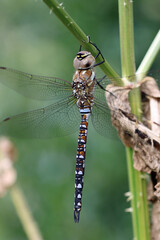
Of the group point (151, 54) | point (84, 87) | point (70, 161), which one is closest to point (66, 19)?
point (151, 54)

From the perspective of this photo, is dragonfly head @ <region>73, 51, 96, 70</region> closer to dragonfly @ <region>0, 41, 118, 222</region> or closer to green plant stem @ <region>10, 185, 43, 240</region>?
dragonfly @ <region>0, 41, 118, 222</region>

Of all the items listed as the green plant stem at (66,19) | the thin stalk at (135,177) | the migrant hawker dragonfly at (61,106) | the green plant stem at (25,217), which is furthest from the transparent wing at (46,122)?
the green plant stem at (66,19)

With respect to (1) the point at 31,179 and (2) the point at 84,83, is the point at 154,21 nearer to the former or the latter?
(2) the point at 84,83

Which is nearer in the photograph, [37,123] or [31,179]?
[37,123]

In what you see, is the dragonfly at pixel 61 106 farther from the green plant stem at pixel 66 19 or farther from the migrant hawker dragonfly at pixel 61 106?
the green plant stem at pixel 66 19

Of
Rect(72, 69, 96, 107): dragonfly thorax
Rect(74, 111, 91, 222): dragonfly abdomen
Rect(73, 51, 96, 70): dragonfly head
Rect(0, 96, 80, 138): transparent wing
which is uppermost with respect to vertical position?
Rect(73, 51, 96, 70): dragonfly head

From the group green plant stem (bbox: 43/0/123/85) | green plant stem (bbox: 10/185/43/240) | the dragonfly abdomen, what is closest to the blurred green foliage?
the dragonfly abdomen

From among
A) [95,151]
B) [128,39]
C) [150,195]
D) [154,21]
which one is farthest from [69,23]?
[154,21]
